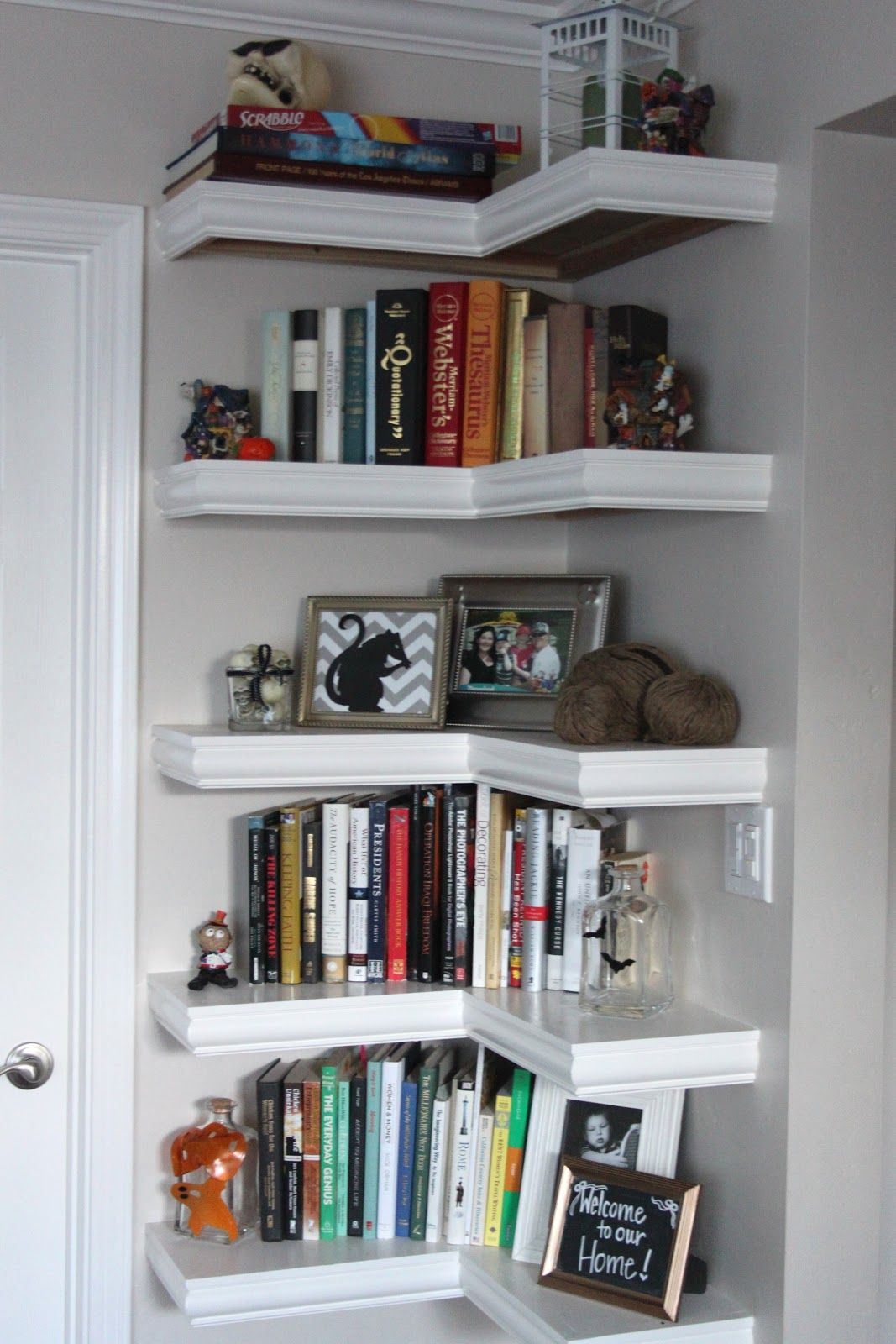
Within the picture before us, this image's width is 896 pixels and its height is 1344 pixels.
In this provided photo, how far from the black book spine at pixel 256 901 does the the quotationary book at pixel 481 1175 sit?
346mm

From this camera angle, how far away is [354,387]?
6.29 feet

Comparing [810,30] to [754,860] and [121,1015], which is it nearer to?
[754,860]

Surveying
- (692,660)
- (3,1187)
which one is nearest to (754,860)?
(692,660)

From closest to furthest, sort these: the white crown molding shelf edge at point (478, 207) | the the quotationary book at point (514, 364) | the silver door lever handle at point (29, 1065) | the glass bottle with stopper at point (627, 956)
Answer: the white crown molding shelf edge at point (478, 207) → the glass bottle with stopper at point (627, 956) → the the quotationary book at point (514, 364) → the silver door lever handle at point (29, 1065)

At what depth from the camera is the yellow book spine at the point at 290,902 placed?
1919mm

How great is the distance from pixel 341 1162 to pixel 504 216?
124 centimetres

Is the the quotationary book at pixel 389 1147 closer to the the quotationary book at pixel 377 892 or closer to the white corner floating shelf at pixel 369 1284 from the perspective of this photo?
the white corner floating shelf at pixel 369 1284

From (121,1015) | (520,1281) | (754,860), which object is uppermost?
(754,860)

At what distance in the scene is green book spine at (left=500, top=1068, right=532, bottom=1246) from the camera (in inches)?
74.8

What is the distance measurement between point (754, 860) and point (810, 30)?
92 cm

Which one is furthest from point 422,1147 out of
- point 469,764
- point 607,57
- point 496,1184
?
point 607,57

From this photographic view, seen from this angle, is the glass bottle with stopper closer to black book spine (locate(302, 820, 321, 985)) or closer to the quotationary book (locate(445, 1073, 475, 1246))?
the quotationary book (locate(445, 1073, 475, 1246))

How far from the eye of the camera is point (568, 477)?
5.50 feet

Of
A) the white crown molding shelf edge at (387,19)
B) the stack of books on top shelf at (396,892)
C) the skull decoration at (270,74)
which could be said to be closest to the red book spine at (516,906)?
the stack of books on top shelf at (396,892)
